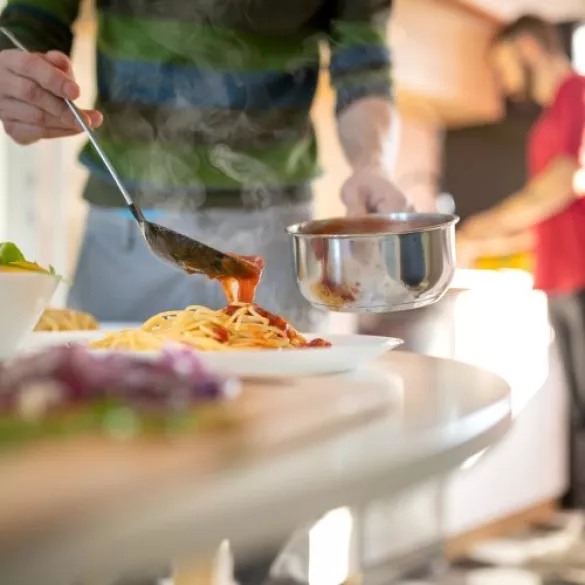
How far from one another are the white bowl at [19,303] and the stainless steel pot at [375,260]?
218mm

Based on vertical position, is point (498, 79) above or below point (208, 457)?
above

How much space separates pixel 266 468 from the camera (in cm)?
27

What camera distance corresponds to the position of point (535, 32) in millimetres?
2811

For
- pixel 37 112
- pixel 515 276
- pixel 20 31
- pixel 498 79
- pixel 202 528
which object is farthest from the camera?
pixel 498 79

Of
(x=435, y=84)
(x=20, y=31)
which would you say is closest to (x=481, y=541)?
(x=435, y=84)

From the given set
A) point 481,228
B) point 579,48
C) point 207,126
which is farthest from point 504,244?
point 207,126

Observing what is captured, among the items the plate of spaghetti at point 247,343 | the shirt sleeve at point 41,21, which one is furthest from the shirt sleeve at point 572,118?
the plate of spaghetti at point 247,343

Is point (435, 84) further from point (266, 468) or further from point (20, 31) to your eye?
point (266, 468)

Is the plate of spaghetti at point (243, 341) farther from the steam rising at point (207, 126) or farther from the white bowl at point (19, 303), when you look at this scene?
the steam rising at point (207, 126)

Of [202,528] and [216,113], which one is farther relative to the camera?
[216,113]

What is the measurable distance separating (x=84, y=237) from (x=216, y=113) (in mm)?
231

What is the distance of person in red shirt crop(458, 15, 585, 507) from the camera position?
2426mm

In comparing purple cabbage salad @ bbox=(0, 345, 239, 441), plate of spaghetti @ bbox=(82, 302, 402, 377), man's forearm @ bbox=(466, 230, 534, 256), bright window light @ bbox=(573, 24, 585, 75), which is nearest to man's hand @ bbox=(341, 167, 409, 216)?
plate of spaghetti @ bbox=(82, 302, 402, 377)

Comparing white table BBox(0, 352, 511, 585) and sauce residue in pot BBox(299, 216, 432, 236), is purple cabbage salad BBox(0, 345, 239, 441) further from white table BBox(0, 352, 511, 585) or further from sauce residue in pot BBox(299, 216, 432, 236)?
sauce residue in pot BBox(299, 216, 432, 236)
